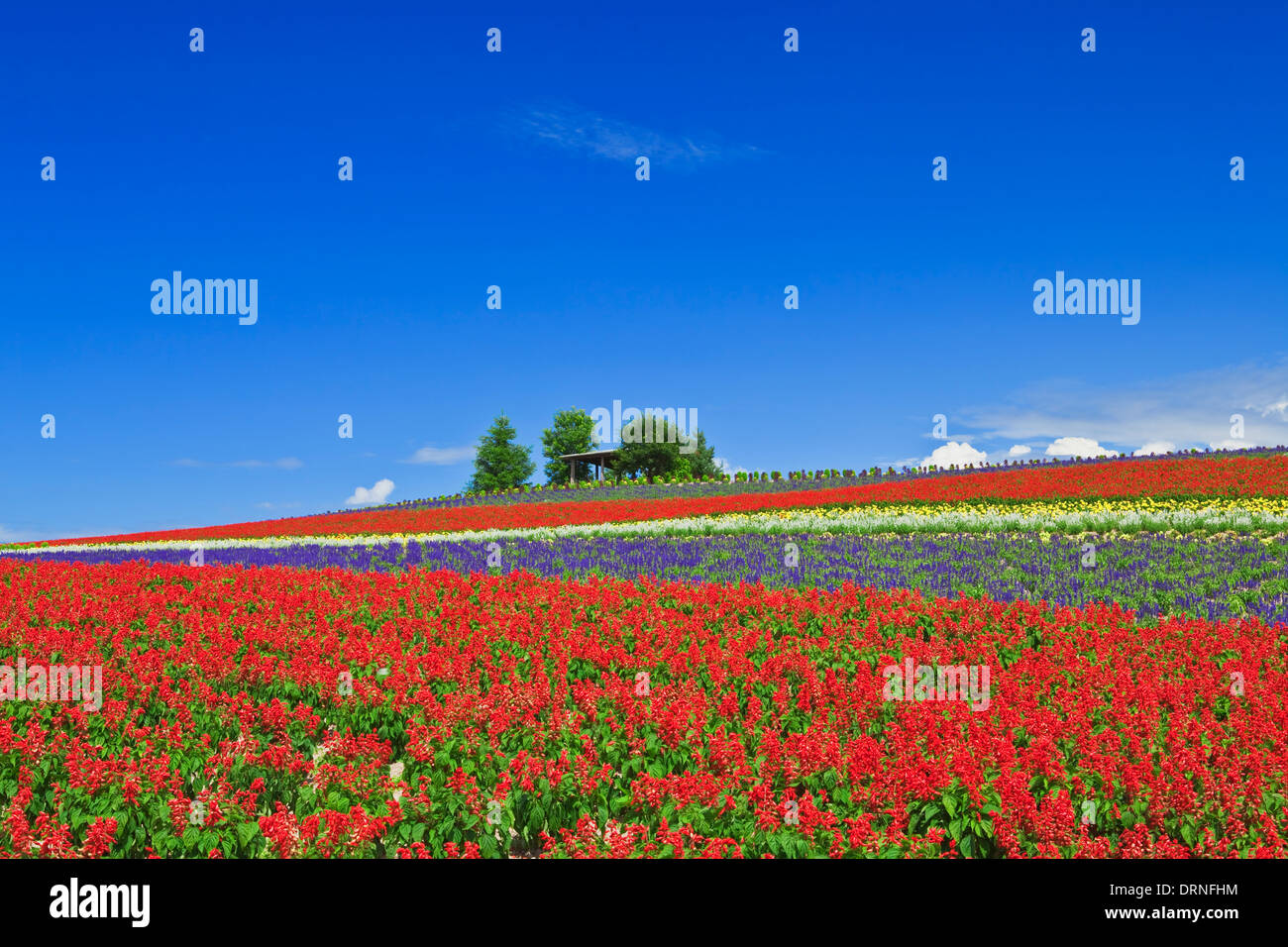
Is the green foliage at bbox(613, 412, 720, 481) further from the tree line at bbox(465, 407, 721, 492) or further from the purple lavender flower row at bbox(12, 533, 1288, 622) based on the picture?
the purple lavender flower row at bbox(12, 533, 1288, 622)

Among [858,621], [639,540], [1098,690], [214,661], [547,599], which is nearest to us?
[1098,690]

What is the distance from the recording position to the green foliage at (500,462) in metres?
68.7

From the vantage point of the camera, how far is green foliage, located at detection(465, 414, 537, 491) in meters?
68.7

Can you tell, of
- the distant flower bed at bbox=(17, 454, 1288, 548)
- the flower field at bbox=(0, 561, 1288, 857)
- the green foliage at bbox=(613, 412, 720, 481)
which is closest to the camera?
the flower field at bbox=(0, 561, 1288, 857)

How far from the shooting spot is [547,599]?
1052 centimetres

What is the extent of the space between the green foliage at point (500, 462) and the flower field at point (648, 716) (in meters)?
55.3

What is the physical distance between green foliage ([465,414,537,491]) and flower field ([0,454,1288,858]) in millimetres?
55256

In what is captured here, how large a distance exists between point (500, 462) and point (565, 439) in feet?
23.0

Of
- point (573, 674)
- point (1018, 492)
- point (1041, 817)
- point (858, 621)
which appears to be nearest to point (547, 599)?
point (573, 674)

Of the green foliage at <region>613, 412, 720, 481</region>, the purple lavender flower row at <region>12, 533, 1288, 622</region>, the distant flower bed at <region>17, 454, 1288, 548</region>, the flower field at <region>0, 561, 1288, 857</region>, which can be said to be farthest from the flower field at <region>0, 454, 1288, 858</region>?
the green foliage at <region>613, 412, 720, 481</region>

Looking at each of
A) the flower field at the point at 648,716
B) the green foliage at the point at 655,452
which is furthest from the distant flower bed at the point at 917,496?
the green foliage at the point at 655,452

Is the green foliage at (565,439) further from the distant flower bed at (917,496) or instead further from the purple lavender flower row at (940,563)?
the purple lavender flower row at (940,563)
